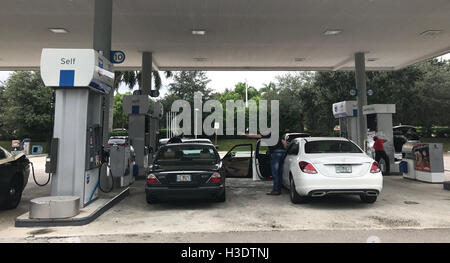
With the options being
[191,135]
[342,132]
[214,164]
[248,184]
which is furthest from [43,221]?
[191,135]

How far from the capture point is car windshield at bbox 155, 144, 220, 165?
7.01m

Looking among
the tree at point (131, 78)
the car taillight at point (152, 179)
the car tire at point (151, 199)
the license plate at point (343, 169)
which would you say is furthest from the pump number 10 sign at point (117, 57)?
the tree at point (131, 78)

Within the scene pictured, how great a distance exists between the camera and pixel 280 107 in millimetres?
33750

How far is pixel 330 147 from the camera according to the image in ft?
23.5

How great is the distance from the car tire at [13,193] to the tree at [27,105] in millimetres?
24966

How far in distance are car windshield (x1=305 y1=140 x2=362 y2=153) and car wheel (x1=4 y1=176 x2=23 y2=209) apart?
6.51 m

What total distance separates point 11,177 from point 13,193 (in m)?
0.45

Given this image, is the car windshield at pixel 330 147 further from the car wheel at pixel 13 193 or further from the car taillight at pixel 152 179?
the car wheel at pixel 13 193

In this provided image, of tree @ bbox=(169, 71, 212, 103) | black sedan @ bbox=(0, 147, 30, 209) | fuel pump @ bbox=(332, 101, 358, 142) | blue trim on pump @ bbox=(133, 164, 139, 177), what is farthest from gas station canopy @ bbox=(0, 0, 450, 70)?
tree @ bbox=(169, 71, 212, 103)

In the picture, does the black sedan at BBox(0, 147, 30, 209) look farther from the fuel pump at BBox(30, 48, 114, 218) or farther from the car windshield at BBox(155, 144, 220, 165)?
the car windshield at BBox(155, 144, 220, 165)

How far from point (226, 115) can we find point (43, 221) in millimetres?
36505

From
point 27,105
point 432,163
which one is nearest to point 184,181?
point 432,163

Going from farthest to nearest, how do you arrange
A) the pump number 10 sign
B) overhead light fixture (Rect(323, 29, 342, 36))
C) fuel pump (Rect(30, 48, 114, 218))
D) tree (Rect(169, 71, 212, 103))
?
tree (Rect(169, 71, 212, 103)) < overhead light fixture (Rect(323, 29, 342, 36)) < the pump number 10 sign < fuel pump (Rect(30, 48, 114, 218))
